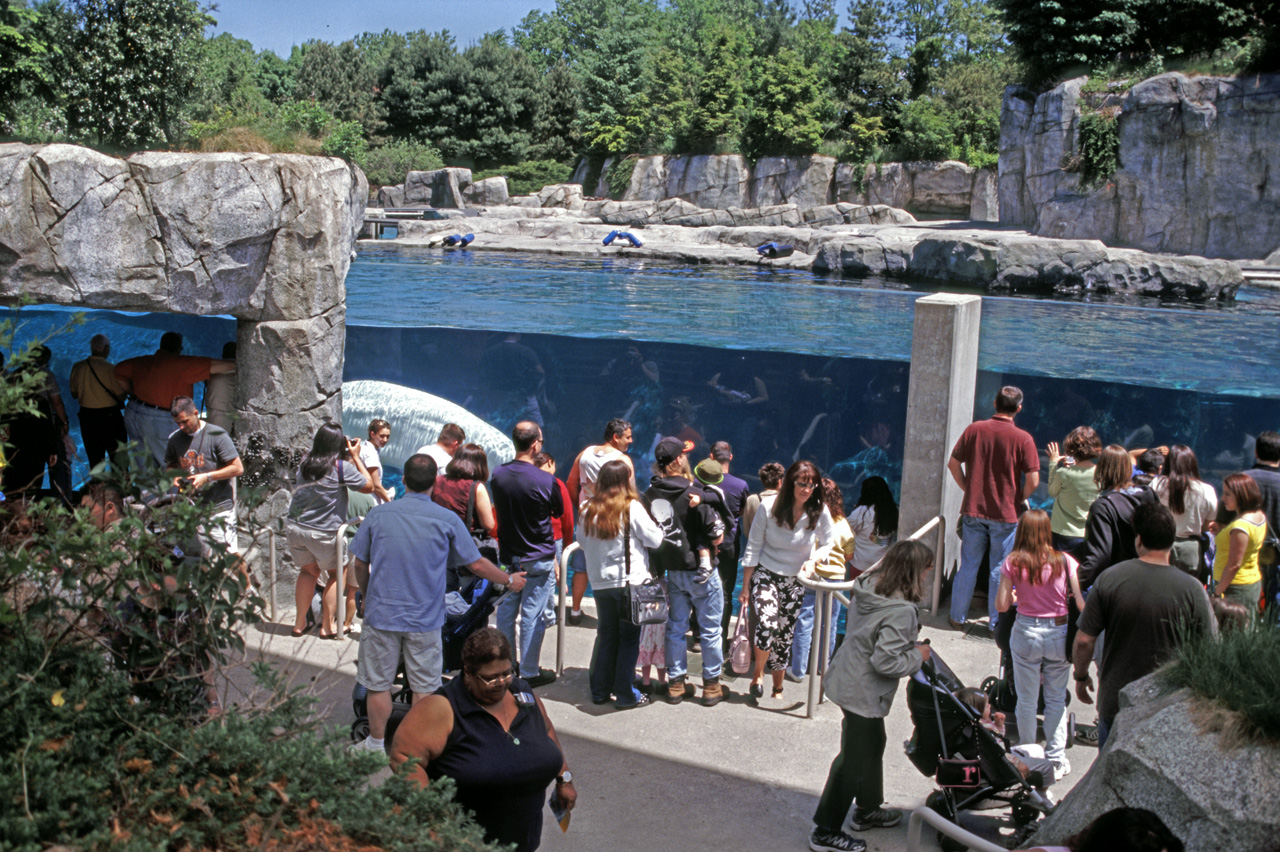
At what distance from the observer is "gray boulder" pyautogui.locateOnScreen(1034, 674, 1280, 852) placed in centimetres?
329

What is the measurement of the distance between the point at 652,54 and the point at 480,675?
166ft

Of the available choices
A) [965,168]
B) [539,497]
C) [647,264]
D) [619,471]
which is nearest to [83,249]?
[539,497]

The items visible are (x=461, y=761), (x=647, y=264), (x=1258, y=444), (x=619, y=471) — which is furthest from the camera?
(x=647, y=264)

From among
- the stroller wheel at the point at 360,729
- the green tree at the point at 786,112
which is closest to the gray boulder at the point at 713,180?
the green tree at the point at 786,112

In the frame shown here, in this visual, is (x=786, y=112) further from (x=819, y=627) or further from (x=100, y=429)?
(x=819, y=627)

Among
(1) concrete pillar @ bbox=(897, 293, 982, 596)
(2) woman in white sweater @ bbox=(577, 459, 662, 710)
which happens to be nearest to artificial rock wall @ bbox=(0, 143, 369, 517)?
(2) woman in white sweater @ bbox=(577, 459, 662, 710)

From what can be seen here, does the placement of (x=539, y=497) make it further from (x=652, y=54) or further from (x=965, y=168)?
(x=652, y=54)

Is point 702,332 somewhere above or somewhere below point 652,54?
below

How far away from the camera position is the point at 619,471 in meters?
6.07

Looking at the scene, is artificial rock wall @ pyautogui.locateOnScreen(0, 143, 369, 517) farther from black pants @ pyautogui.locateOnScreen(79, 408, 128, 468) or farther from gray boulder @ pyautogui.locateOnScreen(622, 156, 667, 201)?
gray boulder @ pyautogui.locateOnScreen(622, 156, 667, 201)

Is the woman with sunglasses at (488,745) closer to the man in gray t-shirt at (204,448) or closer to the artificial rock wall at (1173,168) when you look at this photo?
the man in gray t-shirt at (204,448)

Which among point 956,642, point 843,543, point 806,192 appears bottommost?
point 956,642

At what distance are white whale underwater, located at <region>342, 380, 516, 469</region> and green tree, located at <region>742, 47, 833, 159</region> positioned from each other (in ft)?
101

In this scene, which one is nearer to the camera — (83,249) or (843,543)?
(843,543)
